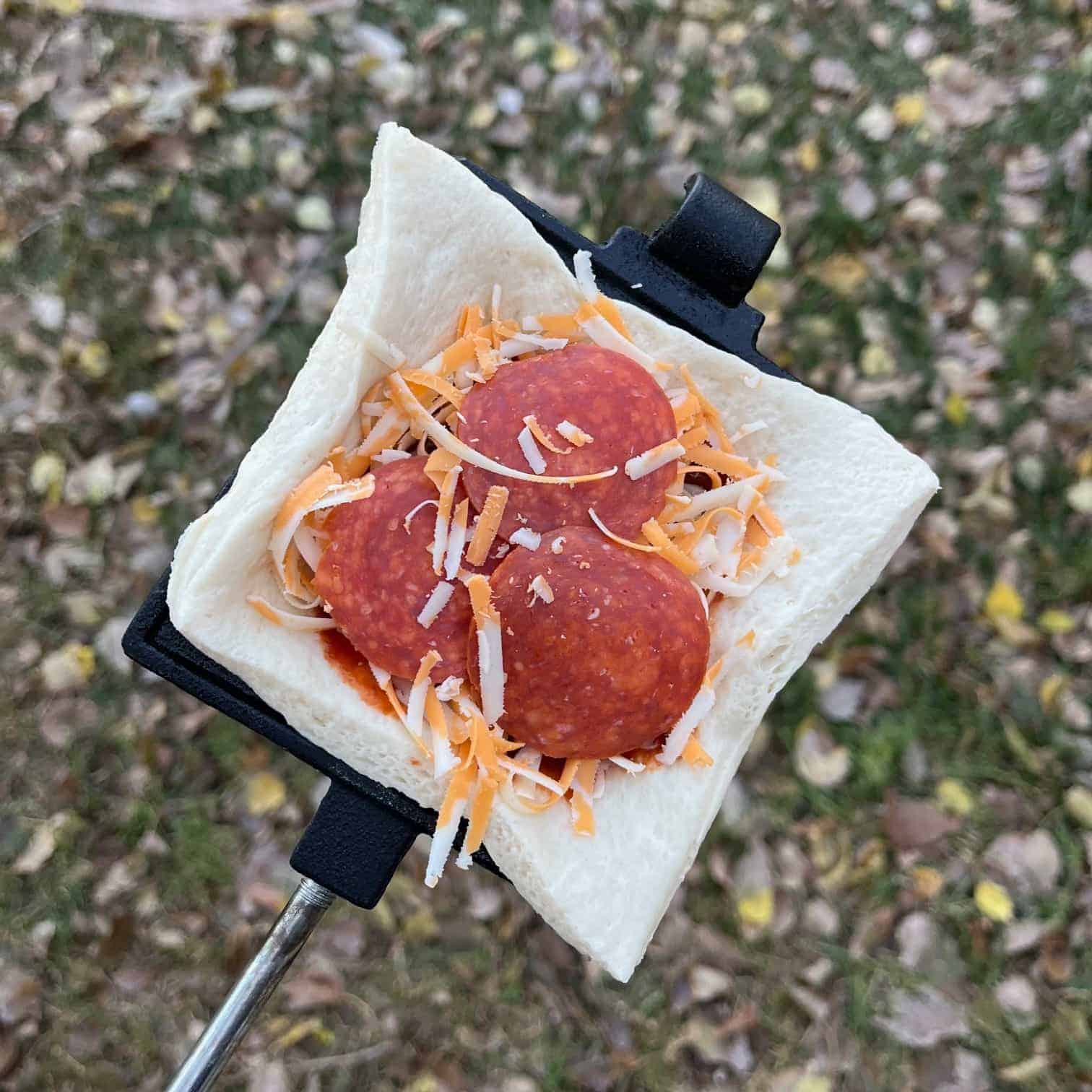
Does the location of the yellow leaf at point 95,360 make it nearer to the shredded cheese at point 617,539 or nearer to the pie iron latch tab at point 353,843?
the pie iron latch tab at point 353,843

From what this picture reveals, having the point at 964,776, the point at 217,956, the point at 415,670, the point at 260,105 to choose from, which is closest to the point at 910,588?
the point at 964,776

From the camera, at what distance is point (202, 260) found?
283 centimetres

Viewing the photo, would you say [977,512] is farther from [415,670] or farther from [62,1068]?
[62,1068]

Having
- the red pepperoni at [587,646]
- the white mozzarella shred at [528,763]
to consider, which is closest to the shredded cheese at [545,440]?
the red pepperoni at [587,646]

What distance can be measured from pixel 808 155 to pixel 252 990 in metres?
2.73

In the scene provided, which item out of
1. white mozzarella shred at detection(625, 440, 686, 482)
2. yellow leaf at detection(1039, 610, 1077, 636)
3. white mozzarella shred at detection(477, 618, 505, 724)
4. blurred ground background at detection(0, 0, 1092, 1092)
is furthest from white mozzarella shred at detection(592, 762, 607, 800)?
yellow leaf at detection(1039, 610, 1077, 636)

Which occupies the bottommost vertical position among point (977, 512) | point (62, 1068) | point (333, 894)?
point (62, 1068)

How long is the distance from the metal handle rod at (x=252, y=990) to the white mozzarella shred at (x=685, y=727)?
582mm

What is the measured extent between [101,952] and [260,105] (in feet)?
8.22

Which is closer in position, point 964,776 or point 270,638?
point 270,638

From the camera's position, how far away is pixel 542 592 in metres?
1.27

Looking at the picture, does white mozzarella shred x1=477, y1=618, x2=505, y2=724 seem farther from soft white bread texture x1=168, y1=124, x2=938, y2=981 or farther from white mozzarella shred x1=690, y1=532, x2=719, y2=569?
white mozzarella shred x1=690, y1=532, x2=719, y2=569

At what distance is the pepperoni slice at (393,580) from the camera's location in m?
1.32

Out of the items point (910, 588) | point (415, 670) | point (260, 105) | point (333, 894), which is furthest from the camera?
point (260, 105)
